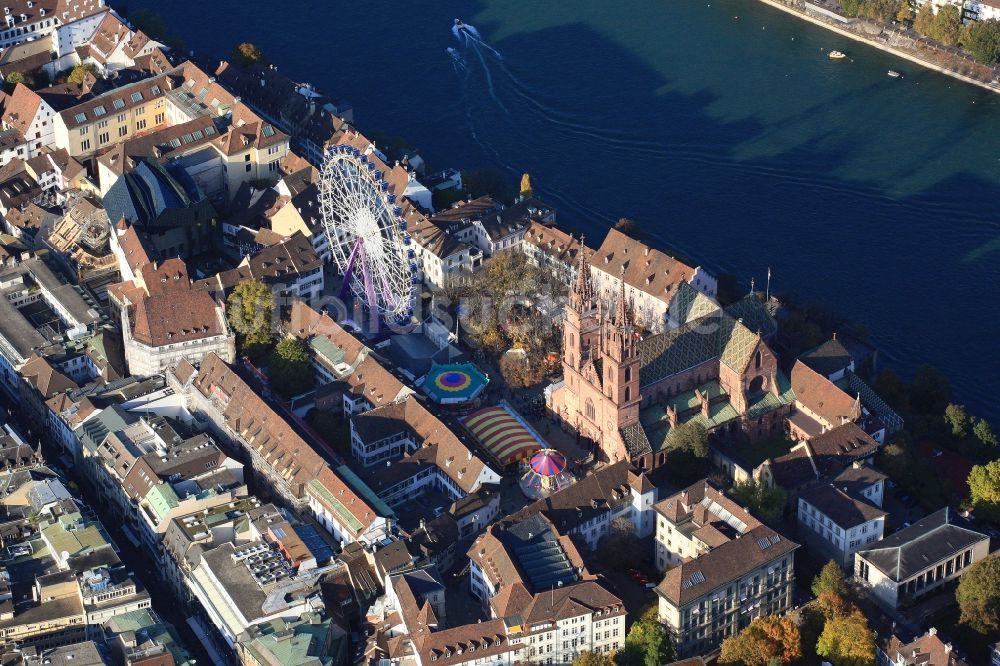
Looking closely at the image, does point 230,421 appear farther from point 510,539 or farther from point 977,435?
point 977,435

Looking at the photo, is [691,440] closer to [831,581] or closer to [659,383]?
[659,383]

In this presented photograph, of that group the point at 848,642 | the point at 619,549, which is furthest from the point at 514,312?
the point at 848,642

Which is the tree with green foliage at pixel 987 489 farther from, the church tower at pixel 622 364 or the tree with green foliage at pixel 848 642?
the church tower at pixel 622 364

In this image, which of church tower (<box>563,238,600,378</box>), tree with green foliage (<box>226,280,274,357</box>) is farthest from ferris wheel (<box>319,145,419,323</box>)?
church tower (<box>563,238,600,378</box>)

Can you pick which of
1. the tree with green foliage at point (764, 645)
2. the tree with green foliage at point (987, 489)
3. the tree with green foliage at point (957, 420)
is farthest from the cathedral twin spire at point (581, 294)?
the tree with green foliage at point (987, 489)

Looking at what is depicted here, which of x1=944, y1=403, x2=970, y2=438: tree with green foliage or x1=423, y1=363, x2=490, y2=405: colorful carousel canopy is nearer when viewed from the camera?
x1=944, y1=403, x2=970, y2=438: tree with green foliage

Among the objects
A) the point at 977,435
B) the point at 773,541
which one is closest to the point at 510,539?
the point at 773,541

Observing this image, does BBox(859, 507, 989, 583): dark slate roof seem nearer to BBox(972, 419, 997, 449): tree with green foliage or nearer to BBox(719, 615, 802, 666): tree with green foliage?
BBox(719, 615, 802, 666): tree with green foliage
